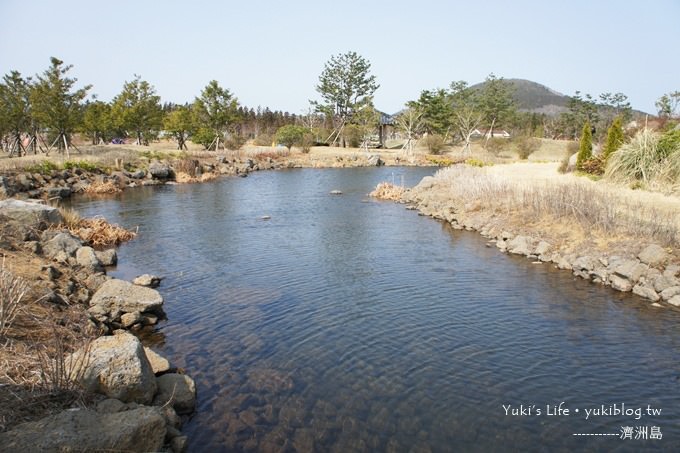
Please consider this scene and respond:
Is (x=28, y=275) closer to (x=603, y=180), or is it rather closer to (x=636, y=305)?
(x=636, y=305)

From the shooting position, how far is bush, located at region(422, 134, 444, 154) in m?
66.9

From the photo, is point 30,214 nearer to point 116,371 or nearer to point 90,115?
point 116,371

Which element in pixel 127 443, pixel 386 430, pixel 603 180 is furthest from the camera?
pixel 603 180

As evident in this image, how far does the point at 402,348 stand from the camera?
29.7 feet

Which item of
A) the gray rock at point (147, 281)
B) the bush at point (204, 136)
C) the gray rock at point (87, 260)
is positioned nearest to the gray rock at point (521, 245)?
the gray rock at point (147, 281)

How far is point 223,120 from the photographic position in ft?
201

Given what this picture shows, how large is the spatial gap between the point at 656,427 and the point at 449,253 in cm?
979

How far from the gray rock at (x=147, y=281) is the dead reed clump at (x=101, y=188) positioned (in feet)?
73.0

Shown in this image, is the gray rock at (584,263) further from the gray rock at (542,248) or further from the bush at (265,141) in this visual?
the bush at (265,141)

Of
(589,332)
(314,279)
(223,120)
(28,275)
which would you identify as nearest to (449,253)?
(314,279)

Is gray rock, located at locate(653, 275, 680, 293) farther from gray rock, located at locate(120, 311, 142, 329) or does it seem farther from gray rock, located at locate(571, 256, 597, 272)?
gray rock, located at locate(120, 311, 142, 329)

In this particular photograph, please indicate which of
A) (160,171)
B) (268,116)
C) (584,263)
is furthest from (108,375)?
(268,116)

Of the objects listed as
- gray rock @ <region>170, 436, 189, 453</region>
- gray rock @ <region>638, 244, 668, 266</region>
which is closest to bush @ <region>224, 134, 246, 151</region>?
gray rock @ <region>638, 244, 668, 266</region>

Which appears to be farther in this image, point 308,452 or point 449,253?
point 449,253
